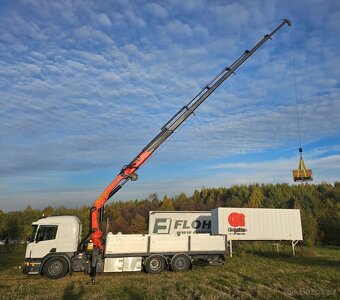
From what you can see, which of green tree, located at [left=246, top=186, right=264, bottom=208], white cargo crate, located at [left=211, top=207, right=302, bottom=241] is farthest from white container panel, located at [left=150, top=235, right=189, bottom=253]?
green tree, located at [left=246, top=186, right=264, bottom=208]

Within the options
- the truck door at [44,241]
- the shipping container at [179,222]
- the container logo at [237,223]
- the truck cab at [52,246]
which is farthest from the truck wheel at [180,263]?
the shipping container at [179,222]

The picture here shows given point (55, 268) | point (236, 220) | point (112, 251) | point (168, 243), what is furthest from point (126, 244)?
point (236, 220)

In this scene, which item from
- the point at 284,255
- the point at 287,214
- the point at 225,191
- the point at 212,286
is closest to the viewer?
the point at 212,286

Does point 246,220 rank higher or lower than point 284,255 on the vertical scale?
higher

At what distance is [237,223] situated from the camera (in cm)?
2577

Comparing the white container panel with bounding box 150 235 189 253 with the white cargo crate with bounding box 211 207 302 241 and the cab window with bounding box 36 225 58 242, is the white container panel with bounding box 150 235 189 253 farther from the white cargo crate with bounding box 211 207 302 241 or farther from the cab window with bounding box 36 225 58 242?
the white cargo crate with bounding box 211 207 302 241

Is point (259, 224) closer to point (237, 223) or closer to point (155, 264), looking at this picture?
point (237, 223)

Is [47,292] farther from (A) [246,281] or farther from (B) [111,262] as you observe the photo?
(A) [246,281]

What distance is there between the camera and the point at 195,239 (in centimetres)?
1709

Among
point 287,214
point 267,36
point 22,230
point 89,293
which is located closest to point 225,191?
point 22,230

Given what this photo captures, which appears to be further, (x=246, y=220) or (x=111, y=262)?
(x=246, y=220)

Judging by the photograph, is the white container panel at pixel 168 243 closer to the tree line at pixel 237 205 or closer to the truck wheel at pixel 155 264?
the truck wheel at pixel 155 264

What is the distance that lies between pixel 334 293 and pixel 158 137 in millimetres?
10698

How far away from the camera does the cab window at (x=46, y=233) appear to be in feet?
51.2
